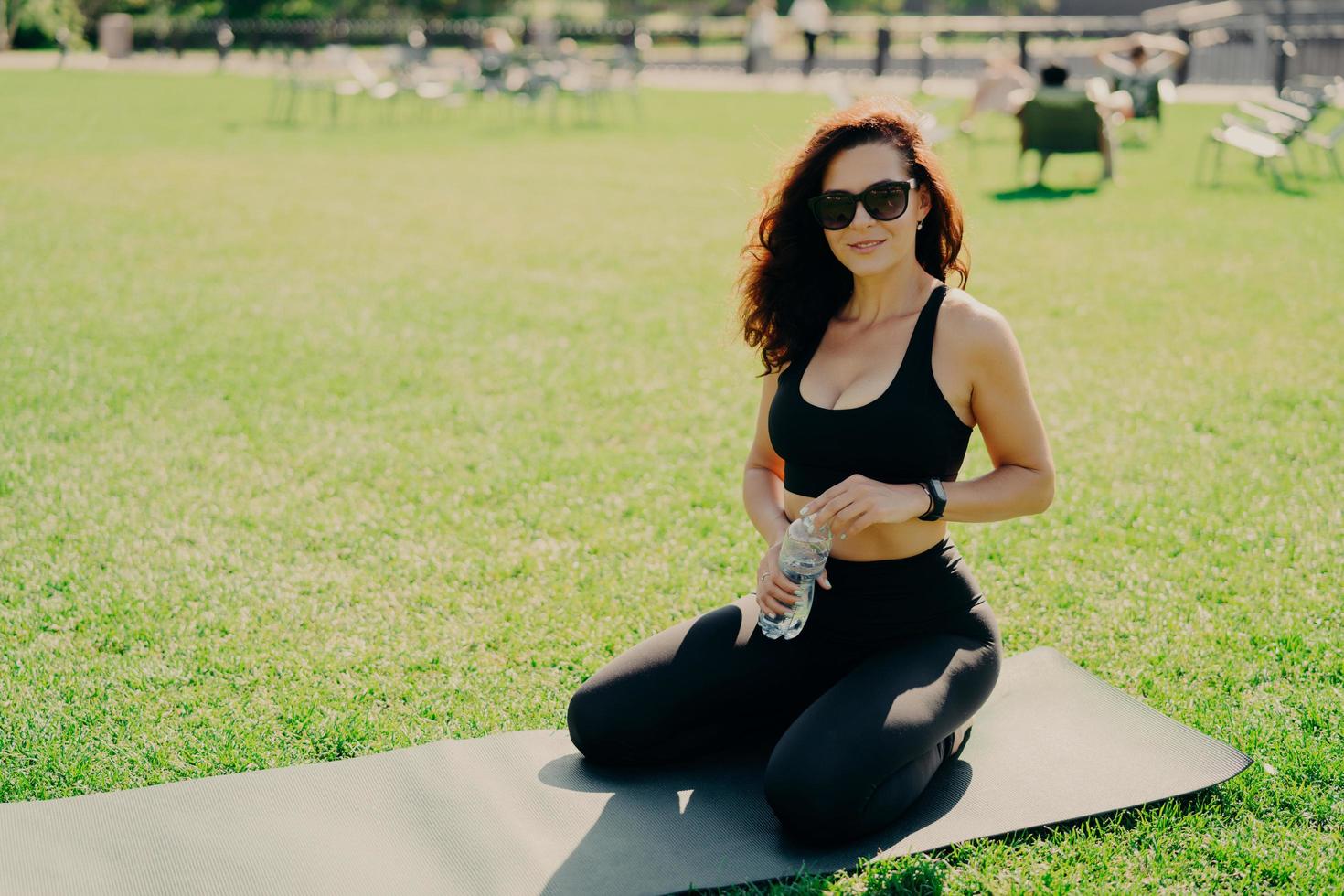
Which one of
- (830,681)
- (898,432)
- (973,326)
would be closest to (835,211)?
(973,326)

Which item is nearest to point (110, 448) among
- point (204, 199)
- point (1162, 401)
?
point (1162, 401)

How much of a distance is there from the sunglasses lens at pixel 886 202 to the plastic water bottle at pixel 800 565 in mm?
741

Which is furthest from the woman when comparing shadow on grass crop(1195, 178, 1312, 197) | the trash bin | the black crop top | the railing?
the trash bin

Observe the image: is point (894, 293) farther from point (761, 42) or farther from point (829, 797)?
point (761, 42)

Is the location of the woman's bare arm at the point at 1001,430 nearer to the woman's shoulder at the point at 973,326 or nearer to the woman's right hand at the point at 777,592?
the woman's shoulder at the point at 973,326

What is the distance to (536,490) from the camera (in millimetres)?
5367

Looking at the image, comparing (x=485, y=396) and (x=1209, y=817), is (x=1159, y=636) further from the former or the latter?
(x=485, y=396)

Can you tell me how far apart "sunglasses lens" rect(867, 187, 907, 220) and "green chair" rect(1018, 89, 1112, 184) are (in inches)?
430

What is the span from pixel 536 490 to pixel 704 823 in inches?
100

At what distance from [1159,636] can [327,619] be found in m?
2.62

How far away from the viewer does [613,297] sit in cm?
882

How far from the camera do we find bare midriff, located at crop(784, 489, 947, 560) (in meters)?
3.10

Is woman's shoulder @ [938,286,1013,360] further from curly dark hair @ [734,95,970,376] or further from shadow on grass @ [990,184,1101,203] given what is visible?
shadow on grass @ [990,184,1101,203]

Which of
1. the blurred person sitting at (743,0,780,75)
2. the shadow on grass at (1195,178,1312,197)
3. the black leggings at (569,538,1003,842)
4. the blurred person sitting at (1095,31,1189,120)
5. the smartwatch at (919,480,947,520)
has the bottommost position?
the black leggings at (569,538,1003,842)
